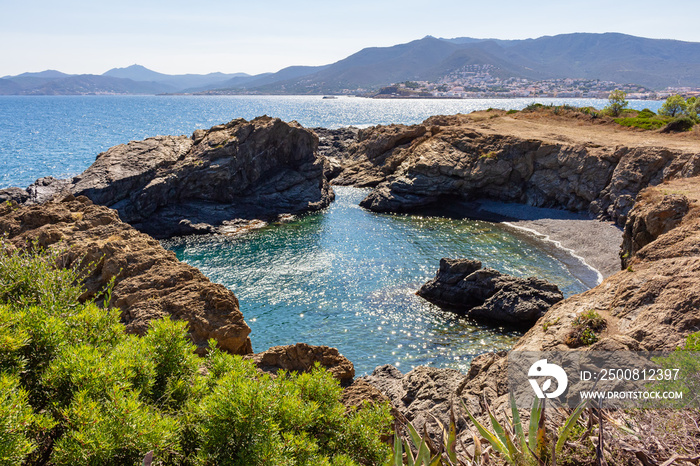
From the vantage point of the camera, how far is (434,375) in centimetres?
1681

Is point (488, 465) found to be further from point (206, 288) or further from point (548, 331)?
point (206, 288)

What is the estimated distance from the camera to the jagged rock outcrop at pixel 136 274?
16.6 m

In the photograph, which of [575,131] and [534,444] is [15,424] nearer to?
[534,444]

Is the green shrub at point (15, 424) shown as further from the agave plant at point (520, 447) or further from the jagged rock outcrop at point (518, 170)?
the jagged rock outcrop at point (518, 170)

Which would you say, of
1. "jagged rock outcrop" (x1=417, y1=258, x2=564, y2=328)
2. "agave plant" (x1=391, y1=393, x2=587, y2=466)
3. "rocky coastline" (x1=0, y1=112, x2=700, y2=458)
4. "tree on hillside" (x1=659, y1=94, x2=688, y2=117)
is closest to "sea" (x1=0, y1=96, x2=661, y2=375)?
"jagged rock outcrop" (x1=417, y1=258, x2=564, y2=328)

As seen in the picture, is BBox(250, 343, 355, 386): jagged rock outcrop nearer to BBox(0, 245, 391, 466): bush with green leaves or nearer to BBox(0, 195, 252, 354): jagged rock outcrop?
BBox(0, 195, 252, 354): jagged rock outcrop

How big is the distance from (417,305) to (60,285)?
2669 cm

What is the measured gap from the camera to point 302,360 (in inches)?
616

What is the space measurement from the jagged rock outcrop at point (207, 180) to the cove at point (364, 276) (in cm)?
474

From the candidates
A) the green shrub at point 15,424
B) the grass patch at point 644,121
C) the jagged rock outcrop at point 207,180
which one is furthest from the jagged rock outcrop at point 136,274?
the grass patch at point 644,121

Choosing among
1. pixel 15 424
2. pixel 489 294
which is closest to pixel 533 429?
pixel 15 424

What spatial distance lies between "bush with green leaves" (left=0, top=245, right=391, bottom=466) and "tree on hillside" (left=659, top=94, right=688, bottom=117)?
281ft

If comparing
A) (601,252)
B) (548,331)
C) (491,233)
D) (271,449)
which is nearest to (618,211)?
(601,252)

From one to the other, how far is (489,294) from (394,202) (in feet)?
104
